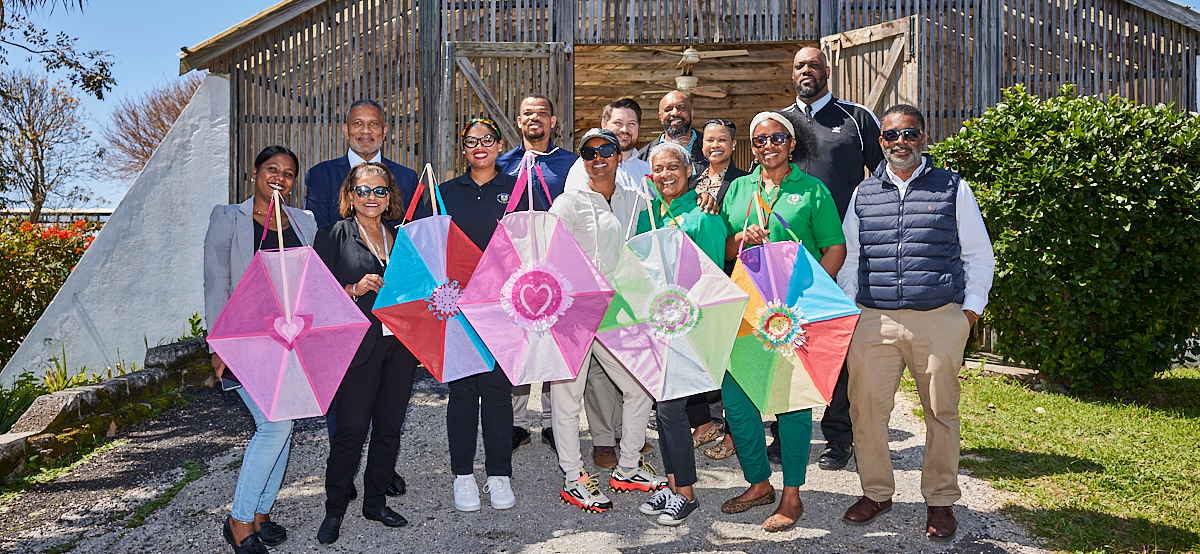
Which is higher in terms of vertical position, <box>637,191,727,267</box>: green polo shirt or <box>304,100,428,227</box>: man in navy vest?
<box>304,100,428,227</box>: man in navy vest

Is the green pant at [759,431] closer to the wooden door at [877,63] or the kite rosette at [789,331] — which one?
the kite rosette at [789,331]

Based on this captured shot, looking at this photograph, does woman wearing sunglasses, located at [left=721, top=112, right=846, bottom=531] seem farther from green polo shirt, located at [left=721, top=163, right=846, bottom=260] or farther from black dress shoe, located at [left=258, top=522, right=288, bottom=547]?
black dress shoe, located at [left=258, top=522, right=288, bottom=547]

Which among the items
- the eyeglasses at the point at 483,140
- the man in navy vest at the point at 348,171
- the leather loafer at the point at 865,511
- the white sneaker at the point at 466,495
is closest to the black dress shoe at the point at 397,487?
the man in navy vest at the point at 348,171

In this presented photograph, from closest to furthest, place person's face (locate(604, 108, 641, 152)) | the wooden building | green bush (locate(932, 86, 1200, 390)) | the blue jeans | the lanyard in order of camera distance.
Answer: the blue jeans
the lanyard
person's face (locate(604, 108, 641, 152))
green bush (locate(932, 86, 1200, 390))
the wooden building

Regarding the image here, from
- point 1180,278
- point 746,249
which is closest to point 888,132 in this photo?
point 746,249

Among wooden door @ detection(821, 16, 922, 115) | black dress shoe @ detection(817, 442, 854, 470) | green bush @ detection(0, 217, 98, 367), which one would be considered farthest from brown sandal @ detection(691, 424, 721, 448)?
green bush @ detection(0, 217, 98, 367)

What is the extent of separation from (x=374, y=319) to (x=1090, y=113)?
5547 mm

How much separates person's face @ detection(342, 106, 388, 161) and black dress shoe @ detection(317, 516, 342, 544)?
1837 millimetres

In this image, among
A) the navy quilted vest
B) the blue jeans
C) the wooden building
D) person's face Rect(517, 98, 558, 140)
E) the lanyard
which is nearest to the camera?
the blue jeans

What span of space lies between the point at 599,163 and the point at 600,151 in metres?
0.06

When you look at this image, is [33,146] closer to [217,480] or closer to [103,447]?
[103,447]

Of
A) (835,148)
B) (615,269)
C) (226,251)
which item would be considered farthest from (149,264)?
(835,148)

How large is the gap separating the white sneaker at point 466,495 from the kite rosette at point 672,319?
1.08 m

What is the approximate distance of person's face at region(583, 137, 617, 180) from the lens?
3549mm
